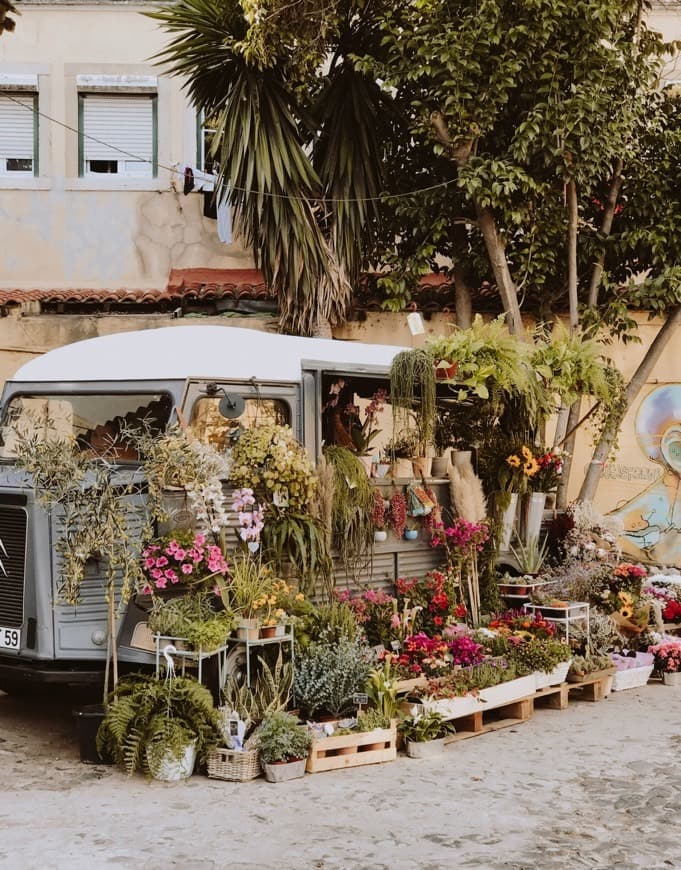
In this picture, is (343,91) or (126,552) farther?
(343,91)

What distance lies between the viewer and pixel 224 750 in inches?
254

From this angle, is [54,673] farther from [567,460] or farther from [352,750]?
[567,460]

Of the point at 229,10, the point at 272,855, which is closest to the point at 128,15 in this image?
the point at 229,10

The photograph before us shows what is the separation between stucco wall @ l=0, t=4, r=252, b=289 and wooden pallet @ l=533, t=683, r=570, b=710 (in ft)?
25.4

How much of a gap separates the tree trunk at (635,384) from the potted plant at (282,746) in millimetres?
7002

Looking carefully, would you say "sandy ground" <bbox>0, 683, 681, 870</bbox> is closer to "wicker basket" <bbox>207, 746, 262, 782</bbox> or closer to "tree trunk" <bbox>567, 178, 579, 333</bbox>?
"wicker basket" <bbox>207, 746, 262, 782</bbox>

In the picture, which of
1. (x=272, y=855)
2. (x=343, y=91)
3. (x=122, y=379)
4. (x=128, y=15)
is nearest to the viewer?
(x=272, y=855)

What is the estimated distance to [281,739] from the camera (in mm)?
6402

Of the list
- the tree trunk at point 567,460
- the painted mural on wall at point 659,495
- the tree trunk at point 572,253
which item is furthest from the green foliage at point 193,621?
the painted mural on wall at point 659,495

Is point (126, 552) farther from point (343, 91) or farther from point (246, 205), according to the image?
point (343, 91)

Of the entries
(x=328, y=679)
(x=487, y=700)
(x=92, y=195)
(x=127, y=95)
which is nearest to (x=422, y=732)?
(x=328, y=679)

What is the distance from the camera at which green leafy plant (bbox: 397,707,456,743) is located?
7039 millimetres

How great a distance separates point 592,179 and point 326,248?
10.7 ft

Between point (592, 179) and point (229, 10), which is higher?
point (229, 10)
